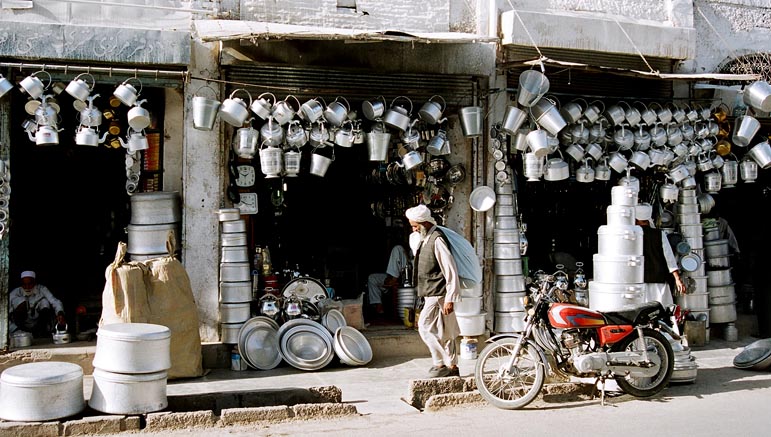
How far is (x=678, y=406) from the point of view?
6789 mm

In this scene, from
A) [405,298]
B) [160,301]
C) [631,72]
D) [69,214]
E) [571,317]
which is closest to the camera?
[571,317]

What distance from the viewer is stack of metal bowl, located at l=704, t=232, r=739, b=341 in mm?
10008

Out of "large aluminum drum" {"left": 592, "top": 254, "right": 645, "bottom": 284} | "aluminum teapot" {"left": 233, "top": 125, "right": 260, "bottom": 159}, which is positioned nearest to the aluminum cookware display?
"large aluminum drum" {"left": 592, "top": 254, "right": 645, "bottom": 284}

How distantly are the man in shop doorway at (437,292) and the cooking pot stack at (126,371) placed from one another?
2.47m

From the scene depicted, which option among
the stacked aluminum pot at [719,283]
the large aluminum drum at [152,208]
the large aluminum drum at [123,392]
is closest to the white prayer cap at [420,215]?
the large aluminum drum at [152,208]

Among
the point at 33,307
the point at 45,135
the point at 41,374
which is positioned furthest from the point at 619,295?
the point at 33,307

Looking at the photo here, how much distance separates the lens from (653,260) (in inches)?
341

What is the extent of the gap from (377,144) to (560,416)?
354 centimetres

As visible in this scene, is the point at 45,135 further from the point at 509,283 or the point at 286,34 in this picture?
the point at 509,283

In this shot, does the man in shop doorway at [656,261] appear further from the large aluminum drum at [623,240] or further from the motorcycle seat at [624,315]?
the motorcycle seat at [624,315]

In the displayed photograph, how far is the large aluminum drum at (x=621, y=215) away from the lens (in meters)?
7.75

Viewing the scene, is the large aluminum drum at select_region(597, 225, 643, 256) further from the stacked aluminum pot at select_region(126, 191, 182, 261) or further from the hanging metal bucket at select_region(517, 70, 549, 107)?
the stacked aluminum pot at select_region(126, 191, 182, 261)

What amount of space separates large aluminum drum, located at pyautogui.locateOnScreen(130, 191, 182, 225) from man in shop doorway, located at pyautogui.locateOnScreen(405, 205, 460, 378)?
2555 millimetres

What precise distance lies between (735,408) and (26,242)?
8.18 metres
